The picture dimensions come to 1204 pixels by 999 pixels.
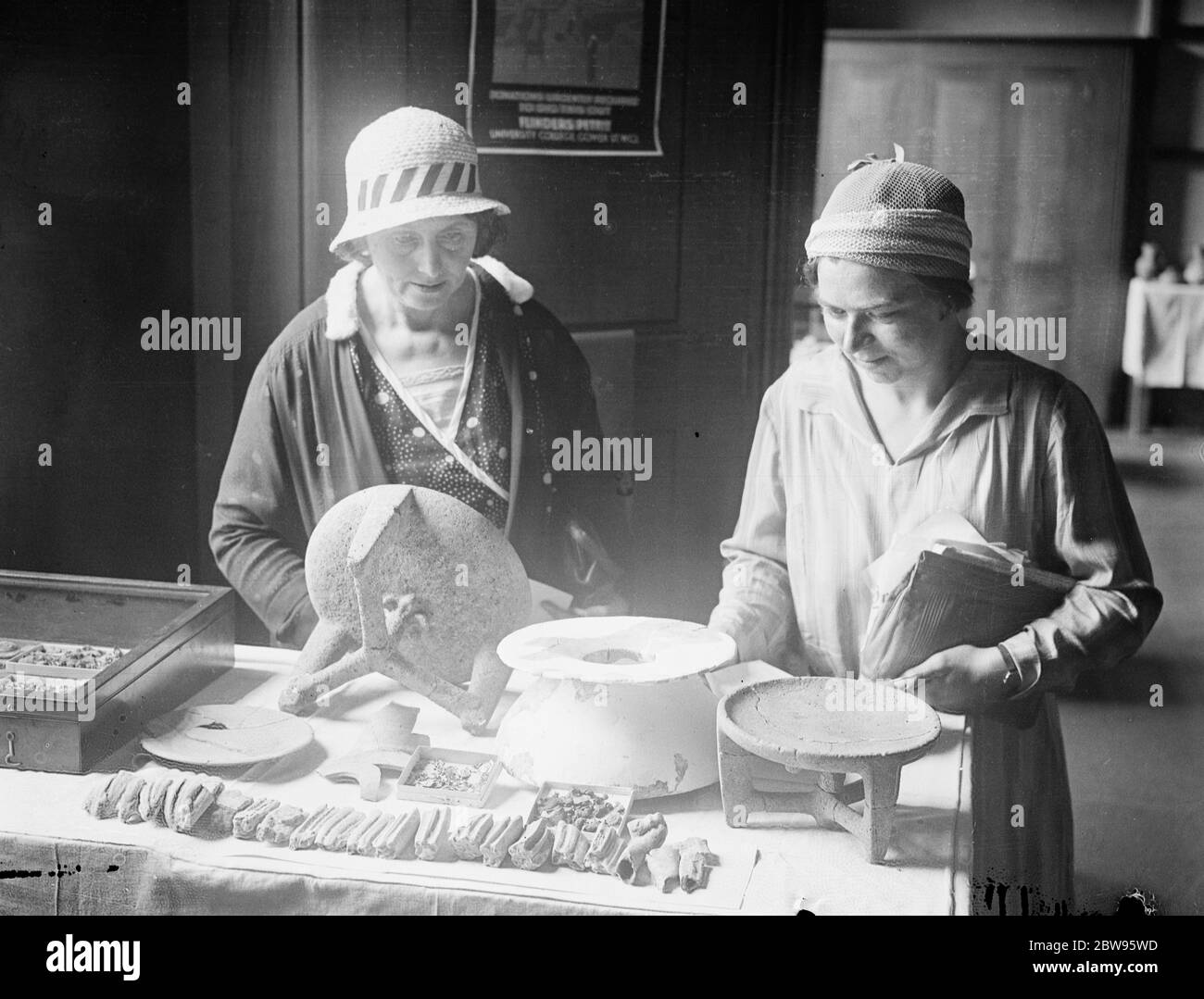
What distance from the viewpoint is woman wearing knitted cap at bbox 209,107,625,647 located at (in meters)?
2.84

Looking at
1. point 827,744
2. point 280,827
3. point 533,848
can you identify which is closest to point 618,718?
point 533,848

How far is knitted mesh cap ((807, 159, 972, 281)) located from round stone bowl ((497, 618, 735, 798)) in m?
0.74

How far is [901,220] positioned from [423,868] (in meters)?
→ 1.38

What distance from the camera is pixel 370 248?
283 cm

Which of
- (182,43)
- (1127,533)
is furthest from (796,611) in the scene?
(182,43)

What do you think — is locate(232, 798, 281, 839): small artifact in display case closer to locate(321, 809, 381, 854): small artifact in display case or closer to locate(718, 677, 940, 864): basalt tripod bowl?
locate(321, 809, 381, 854): small artifact in display case

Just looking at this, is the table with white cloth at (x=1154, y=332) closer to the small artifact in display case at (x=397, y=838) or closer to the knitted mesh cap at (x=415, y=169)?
the knitted mesh cap at (x=415, y=169)

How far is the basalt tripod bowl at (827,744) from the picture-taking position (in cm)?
226

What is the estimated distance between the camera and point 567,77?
2.77 meters

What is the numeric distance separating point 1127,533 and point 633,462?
930 mm

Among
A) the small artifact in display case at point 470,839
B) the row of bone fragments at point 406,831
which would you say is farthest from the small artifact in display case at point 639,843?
the small artifact in display case at point 470,839

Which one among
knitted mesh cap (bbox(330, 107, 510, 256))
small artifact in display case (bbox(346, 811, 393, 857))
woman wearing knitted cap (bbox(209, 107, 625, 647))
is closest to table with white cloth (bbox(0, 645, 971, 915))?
small artifact in display case (bbox(346, 811, 393, 857))

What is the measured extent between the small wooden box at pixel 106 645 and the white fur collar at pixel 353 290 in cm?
61

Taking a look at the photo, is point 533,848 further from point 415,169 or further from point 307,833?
point 415,169
